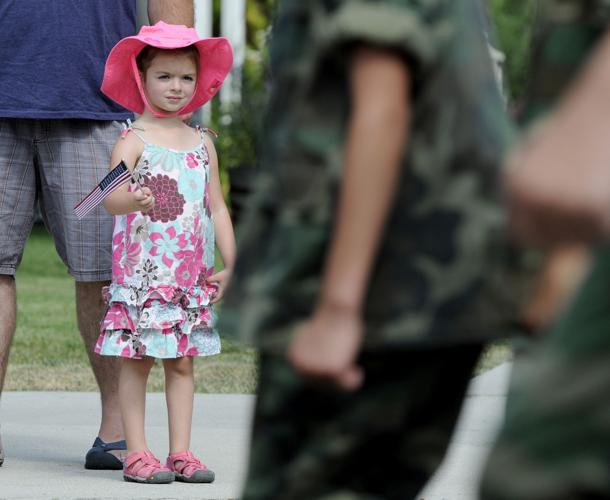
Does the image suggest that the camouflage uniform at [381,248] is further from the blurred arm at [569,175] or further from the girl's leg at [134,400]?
the girl's leg at [134,400]

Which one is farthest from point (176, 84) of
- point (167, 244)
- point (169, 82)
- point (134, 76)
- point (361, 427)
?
point (361, 427)

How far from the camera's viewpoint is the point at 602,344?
132 cm

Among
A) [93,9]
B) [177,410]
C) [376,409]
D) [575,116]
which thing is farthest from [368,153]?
[93,9]

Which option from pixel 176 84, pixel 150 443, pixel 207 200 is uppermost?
pixel 176 84

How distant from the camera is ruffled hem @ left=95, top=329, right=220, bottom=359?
15.8 feet

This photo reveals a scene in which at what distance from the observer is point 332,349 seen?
6.59 ft

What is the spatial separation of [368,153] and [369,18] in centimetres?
18

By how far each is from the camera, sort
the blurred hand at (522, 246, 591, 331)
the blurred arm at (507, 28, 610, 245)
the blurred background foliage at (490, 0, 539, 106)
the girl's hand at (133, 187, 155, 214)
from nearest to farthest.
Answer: the blurred arm at (507, 28, 610, 245)
the blurred hand at (522, 246, 591, 331)
the girl's hand at (133, 187, 155, 214)
the blurred background foliage at (490, 0, 539, 106)

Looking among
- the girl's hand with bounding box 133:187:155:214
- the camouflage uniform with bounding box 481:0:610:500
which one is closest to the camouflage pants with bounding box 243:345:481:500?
the camouflage uniform with bounding box 481:0:610:500

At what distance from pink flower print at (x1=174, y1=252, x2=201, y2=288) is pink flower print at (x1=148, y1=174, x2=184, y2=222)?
149mm

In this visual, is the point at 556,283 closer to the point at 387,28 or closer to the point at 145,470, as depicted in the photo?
the point at 387,28

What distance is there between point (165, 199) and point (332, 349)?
2.92 metres

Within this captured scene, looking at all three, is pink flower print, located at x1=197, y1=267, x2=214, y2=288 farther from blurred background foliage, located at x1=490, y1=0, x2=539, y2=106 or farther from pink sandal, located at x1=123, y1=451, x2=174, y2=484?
blurred background foliage, located at x1=490, y1=0, x2=539, y2=106

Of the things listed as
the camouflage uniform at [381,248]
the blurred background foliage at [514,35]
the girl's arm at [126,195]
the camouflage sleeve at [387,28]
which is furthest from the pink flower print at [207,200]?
the blurred background foliage at [514,35]
